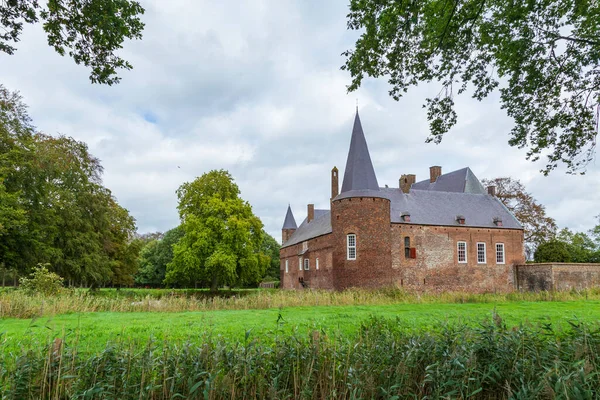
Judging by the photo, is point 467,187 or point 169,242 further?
point 169,242

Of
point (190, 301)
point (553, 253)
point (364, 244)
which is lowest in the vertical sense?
point (190, 301)

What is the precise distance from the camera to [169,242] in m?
47.9

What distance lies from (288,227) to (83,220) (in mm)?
24638

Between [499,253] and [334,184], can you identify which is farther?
[334,184]

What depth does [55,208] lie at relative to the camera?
2280 centimetres

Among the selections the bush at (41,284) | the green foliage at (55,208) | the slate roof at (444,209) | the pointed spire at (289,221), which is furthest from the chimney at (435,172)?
the bush at (41,284)

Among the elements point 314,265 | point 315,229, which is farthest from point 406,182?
point 314,265

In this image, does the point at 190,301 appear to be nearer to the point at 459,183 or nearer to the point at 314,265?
the point at 314,265

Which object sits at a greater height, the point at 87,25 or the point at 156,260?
the point at 87,25

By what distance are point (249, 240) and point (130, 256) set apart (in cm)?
992

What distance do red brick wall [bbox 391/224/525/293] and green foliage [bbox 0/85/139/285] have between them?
18900 millimetres

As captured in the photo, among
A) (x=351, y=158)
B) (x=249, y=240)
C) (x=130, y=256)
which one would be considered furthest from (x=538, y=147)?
(x=130, y=256)

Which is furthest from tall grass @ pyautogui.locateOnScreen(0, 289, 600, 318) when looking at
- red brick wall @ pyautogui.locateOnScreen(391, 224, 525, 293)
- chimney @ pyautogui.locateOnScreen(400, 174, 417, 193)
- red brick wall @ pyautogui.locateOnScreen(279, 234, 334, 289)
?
chimney @ pyautogui.locateOnScreen(400, 174, 417, 193)

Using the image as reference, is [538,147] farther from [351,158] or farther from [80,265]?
[80,265]
